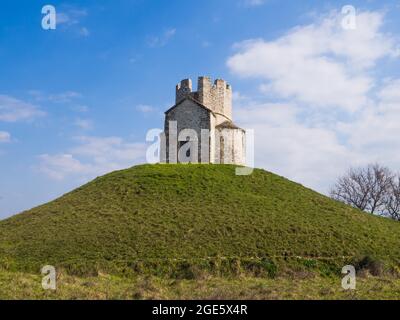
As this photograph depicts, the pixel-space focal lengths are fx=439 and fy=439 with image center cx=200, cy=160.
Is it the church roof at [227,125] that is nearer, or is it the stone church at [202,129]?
the stone church at [202,129]

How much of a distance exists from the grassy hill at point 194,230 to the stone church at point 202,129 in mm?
7500

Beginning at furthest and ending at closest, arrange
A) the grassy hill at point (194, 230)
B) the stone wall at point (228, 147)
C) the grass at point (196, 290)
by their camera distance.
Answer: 1. the stone wall at point (228, 147)
2. the grassy hill at point (194, 230)
3. the grass at point (196, 290)

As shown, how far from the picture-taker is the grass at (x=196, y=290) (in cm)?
1644

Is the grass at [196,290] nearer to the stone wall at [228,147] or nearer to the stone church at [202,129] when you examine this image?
the stone church at [202,129]

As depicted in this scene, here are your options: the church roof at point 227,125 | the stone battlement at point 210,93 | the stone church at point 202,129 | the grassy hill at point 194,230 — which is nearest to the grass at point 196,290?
the grassy hill at point 194,230

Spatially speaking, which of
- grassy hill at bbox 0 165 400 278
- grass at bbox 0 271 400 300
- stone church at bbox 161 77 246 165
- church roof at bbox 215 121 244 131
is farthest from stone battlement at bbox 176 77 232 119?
grass at bbox 0 271 400 300

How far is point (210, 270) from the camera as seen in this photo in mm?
24984

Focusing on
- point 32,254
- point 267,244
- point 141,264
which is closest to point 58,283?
point 141,264

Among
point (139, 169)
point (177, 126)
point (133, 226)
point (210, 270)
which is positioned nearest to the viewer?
point (210, 270)

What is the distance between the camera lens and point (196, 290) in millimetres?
18750

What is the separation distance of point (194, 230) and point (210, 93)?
26.4 m

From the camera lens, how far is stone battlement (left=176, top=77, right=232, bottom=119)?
5281 cm

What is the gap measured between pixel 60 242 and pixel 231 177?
18363 millimetres

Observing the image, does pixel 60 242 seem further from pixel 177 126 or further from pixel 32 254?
pixel 177 126
